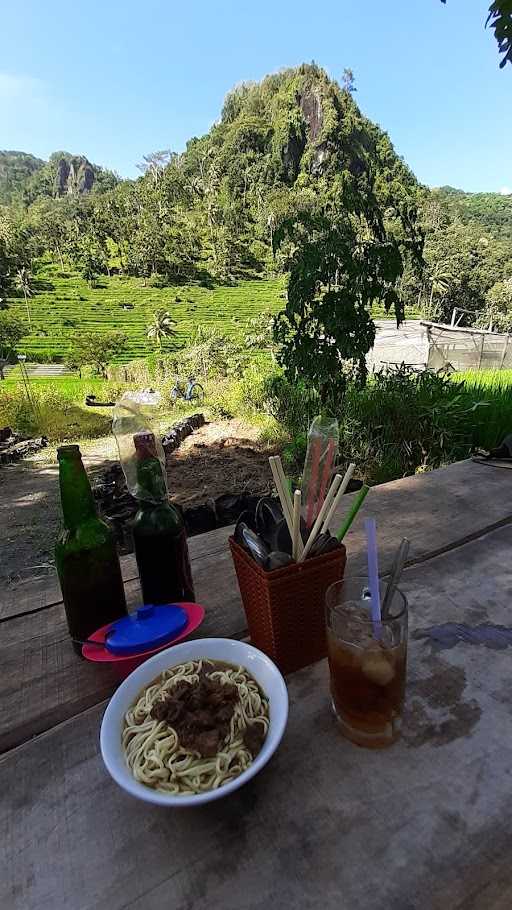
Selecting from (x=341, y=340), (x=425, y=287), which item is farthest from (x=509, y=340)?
(x=425, y=287)

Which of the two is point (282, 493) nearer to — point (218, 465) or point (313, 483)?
point (313, 483)

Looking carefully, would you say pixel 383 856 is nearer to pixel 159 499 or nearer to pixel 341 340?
pixel 159 499

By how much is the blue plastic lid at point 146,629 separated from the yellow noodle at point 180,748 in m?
0.08

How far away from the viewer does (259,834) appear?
45cm

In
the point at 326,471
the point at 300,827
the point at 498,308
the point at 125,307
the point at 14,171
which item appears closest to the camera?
the point at 300,827

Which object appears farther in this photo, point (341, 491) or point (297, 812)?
point (341, 491)

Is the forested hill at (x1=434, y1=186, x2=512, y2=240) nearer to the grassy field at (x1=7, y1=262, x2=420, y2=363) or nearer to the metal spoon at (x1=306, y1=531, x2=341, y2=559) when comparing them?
the grassy field at (x1=7, y1=262, x2=420, y2=363)

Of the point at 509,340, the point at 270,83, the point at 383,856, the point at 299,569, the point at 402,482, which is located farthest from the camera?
the point at 270,83

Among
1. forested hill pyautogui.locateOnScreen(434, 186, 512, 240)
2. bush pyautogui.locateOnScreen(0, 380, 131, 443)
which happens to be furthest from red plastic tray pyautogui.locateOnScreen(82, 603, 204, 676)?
forested hill pyautogui.locateOnScreen(434, 186, 512, 240)

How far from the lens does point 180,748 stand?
50cm

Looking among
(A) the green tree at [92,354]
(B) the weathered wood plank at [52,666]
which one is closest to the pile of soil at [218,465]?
(B) the weathered wood plank at [52,666]

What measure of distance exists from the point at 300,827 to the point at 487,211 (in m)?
72.5

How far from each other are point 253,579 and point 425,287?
40172 millimetres

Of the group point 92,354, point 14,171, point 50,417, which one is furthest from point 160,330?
point 14,171
